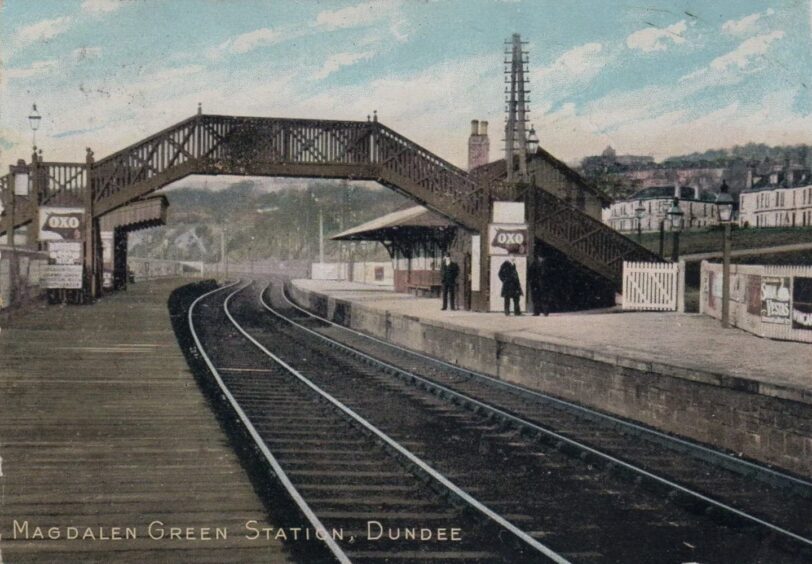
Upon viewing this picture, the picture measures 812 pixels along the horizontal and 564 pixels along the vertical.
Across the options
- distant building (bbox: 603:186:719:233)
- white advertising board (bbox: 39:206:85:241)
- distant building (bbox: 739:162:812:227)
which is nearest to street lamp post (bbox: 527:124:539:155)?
white advertising board (bbox: 39:206:85:241)

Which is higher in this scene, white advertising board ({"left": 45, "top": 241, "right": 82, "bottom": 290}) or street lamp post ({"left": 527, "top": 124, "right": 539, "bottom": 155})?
street lamp post ({"left": 527, "top": 124, "right": 539, "bottom": 155})

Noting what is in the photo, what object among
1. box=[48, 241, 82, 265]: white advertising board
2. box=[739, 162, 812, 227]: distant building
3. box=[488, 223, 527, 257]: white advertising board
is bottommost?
box=[48, 241, 82, 265]: white advertising board

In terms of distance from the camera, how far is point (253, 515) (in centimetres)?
653

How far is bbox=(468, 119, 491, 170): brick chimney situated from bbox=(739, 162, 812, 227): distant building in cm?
1595

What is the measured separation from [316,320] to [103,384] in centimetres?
2113

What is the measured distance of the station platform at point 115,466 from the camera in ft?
18.9

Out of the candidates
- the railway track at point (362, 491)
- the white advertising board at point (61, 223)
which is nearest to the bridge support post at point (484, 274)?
the white advertising board at point (61, 223)

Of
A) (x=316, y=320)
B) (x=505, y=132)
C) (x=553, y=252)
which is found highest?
(x=505, y=132)

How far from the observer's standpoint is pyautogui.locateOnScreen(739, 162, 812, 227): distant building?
50625 mm

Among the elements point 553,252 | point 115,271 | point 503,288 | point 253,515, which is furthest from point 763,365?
point 115,271

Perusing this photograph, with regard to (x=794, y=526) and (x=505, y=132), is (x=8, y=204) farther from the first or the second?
(x=794, y=526)

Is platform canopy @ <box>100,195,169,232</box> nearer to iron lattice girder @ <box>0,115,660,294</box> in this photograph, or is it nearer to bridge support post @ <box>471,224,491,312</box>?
iron lattice girder @ <box>0,115,660,294</box>

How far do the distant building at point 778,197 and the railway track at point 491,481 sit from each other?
1538 inches

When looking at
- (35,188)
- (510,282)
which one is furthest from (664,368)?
(35,188)
